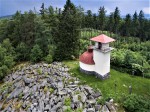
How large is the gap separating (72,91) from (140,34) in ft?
184

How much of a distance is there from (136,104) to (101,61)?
7.39m

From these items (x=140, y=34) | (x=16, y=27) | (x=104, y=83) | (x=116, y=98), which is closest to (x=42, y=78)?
(x=104, y=83)

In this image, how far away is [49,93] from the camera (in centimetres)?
2312

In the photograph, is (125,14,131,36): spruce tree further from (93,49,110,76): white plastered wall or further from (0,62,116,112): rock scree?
(93,49,110,76): white plastered wall

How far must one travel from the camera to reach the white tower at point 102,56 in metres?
25.0

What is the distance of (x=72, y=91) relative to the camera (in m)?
22.4

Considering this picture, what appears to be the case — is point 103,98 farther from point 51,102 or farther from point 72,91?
point 51,102

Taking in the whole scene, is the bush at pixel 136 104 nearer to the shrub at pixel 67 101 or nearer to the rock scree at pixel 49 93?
the rock scree at pixel 49 93

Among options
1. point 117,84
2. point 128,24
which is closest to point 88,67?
point 117,84

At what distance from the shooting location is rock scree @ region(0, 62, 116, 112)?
20422 millimetres

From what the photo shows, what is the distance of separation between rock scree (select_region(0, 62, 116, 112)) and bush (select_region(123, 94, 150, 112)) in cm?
136

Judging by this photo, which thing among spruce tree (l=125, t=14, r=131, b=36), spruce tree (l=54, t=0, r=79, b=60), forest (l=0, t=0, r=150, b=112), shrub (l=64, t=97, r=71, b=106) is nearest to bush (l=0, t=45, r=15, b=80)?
forest (l=0, t=0, r=150, b=112)

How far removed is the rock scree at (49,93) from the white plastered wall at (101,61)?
305 centimetres

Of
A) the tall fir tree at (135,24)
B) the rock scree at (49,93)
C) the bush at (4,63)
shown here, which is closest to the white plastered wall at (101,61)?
the rock scree at (49,93)
